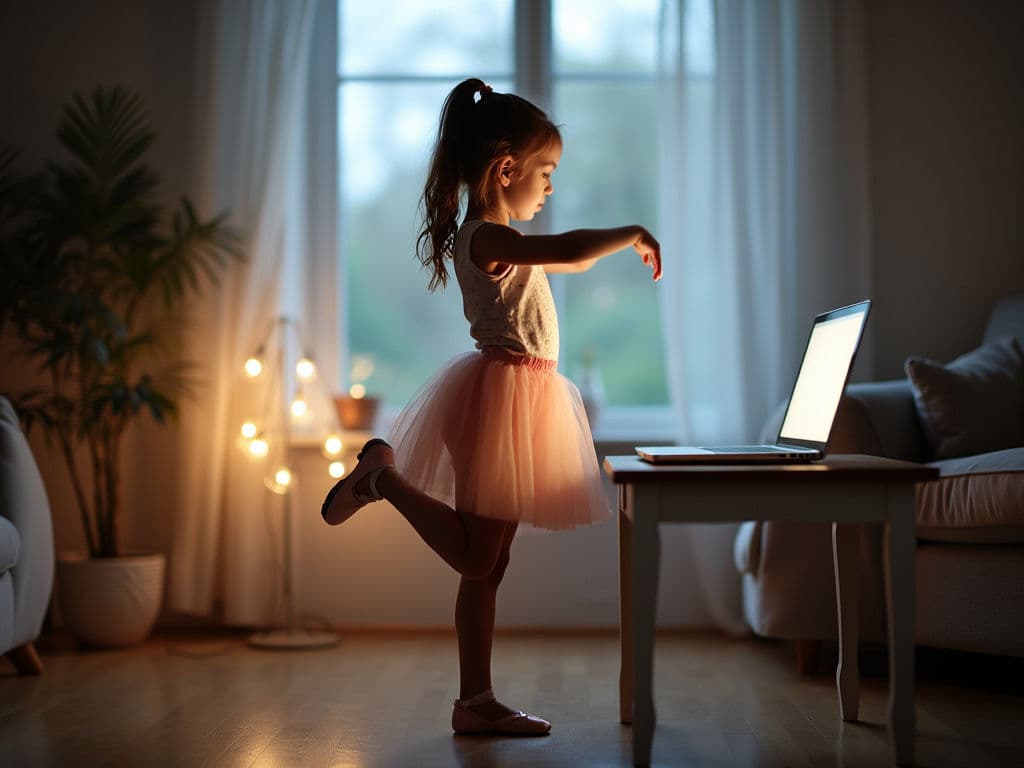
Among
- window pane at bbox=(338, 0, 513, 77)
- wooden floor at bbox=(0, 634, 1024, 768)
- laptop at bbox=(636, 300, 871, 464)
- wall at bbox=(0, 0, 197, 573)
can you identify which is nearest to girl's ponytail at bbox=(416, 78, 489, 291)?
laptop at bbox=(636, 300, 871, 464)

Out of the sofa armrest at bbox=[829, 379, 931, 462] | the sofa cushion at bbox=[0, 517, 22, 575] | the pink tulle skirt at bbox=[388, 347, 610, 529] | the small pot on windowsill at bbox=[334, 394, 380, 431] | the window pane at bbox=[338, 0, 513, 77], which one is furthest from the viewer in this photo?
the window pane at bbox=[338, 0, 513, 77]

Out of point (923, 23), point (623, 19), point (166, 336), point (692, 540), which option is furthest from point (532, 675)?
point (923, 23)

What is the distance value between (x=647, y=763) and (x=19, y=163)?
2.66 metres

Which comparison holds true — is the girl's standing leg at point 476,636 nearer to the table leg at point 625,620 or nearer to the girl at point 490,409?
the girl at point 490,409

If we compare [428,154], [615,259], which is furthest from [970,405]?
[428,154]

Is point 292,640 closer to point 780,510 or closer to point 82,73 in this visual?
point 780,510

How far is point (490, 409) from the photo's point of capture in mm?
1913

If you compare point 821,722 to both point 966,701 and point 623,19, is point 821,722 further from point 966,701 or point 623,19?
point 623,19

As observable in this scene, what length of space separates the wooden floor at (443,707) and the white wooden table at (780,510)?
7.0 inches

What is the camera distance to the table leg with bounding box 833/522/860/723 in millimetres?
2057

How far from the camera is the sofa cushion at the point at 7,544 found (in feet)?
7.77

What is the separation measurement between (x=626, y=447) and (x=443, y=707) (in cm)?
118

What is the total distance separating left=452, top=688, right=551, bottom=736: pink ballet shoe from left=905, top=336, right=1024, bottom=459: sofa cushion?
123 centimetres

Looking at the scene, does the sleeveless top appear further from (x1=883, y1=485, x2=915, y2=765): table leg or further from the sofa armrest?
the sofa armrest
